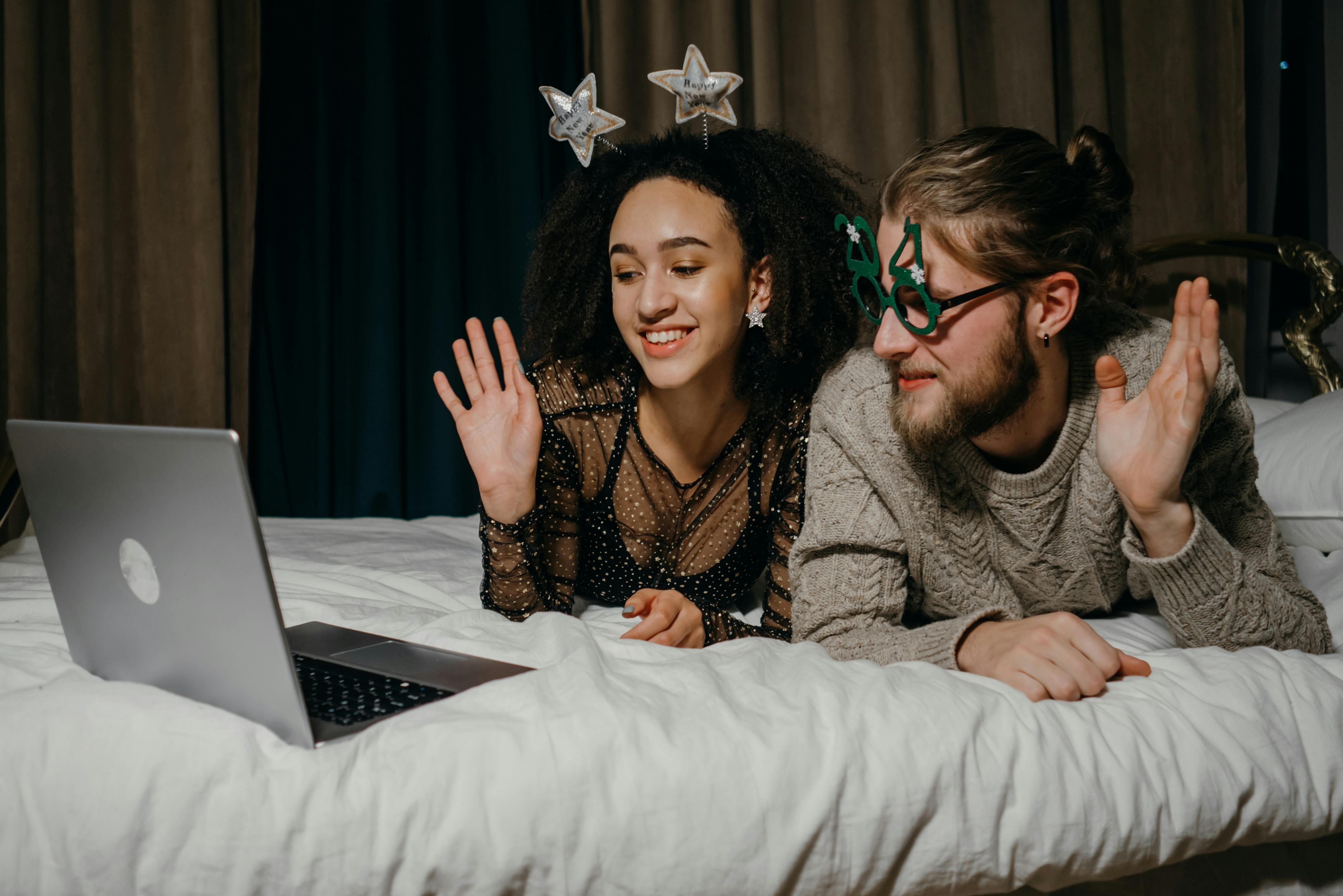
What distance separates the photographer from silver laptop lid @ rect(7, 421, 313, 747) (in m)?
0.69

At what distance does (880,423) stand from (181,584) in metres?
0.91

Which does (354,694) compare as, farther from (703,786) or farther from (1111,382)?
(1111,382)

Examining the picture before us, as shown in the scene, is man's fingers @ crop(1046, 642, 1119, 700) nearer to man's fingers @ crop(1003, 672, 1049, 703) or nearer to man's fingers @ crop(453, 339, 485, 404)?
man's fingers @ crop(1003, 672, 1049, 703)

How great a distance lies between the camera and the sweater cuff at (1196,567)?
110 cm

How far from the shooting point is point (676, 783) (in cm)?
77

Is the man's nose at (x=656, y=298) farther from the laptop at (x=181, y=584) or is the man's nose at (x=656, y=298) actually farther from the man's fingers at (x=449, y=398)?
the laptop at (x=181, y=584)

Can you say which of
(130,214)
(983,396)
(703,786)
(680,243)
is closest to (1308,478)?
(983,396)

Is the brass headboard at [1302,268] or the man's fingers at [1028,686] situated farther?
the brass headboard at [1302,268]

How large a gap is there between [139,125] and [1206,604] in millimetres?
3165

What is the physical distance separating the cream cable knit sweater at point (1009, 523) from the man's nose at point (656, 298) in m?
0.32

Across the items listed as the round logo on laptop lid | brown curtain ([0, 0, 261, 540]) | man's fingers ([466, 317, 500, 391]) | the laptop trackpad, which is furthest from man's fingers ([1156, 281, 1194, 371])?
brown curtain ([0, 0, 261, 540])

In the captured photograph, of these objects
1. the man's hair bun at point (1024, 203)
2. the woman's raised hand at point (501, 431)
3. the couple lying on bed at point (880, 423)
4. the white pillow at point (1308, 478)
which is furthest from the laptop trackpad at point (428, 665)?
the white pillow at point (1308, 478)

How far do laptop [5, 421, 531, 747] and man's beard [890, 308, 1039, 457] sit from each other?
61 centimetres

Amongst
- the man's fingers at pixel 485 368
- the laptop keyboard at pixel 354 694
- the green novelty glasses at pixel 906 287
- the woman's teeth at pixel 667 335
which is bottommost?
the laptop keyboard at pixel 354 694
